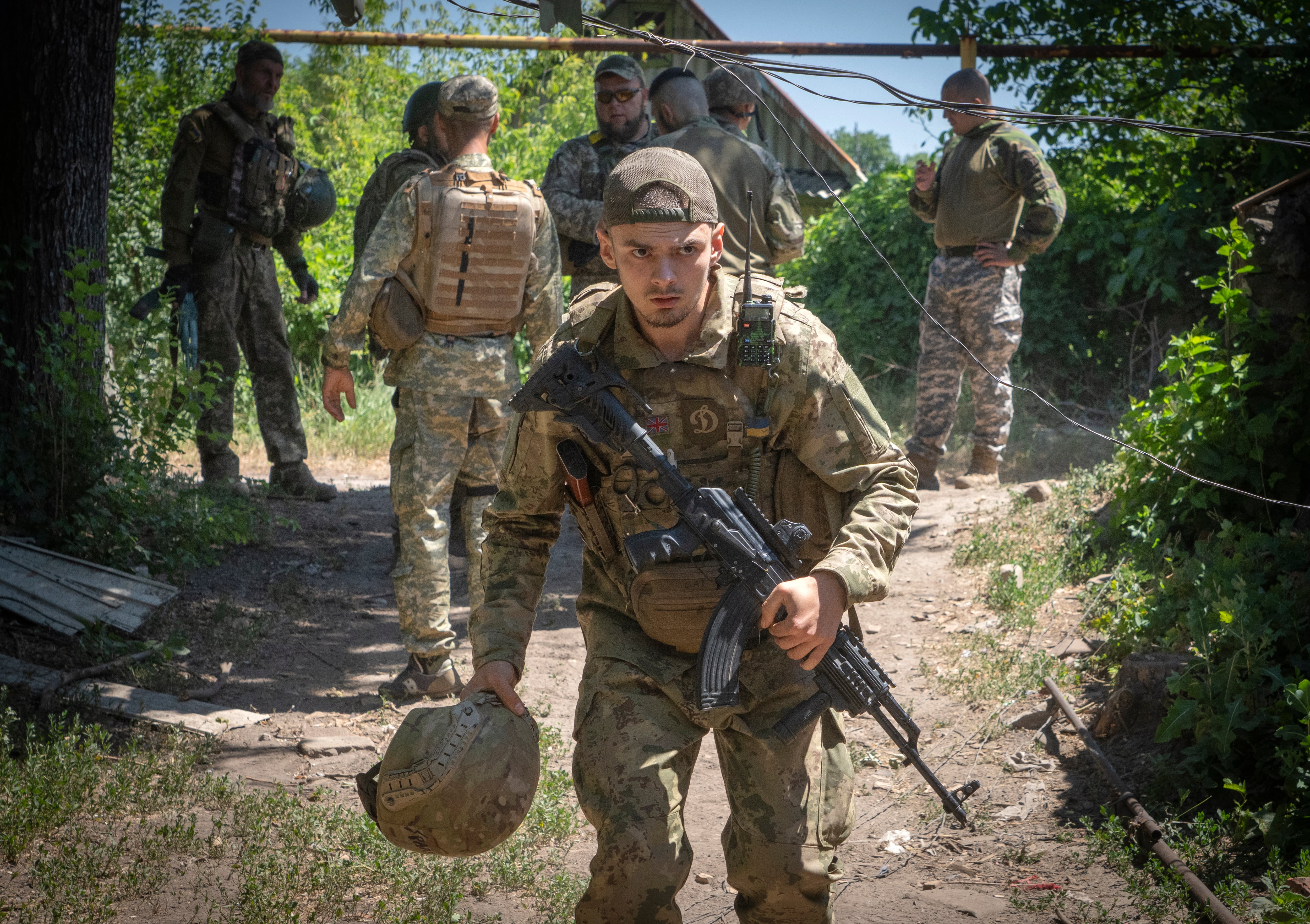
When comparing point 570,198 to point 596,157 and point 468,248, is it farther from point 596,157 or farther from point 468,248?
point 468,248

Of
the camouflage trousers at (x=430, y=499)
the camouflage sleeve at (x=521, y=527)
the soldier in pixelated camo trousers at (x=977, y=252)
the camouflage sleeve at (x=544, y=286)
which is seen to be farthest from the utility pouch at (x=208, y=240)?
Answer: the camouflage sleeve at (x=521, y=527)

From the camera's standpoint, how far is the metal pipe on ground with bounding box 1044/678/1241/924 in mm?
3033

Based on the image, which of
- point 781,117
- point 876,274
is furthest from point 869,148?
point 876,274

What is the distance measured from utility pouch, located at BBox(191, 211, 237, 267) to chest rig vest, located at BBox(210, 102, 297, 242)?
8cm

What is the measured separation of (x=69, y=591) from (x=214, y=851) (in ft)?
6.93

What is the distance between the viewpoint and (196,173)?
6.84 m

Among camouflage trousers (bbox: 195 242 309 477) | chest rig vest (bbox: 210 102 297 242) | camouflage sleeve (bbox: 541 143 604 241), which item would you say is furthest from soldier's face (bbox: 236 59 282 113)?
camouflage sleeve (bbox: 541 143 604 241)

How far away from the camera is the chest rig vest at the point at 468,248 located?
4578 millimetres

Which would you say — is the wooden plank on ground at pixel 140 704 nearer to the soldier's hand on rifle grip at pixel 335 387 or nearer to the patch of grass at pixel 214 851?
the patch of grass at pixel 214 851

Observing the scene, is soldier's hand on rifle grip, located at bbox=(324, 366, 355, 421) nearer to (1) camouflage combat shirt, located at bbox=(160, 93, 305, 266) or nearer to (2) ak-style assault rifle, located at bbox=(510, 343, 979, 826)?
(2) ak-style assault rifle, located at bbox=(510, 343, 979, 826)

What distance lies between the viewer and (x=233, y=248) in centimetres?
716

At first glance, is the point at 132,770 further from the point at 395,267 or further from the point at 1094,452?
the point at 1094,452

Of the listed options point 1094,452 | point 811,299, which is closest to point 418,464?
point 1094,452

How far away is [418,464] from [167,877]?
6.24ft
